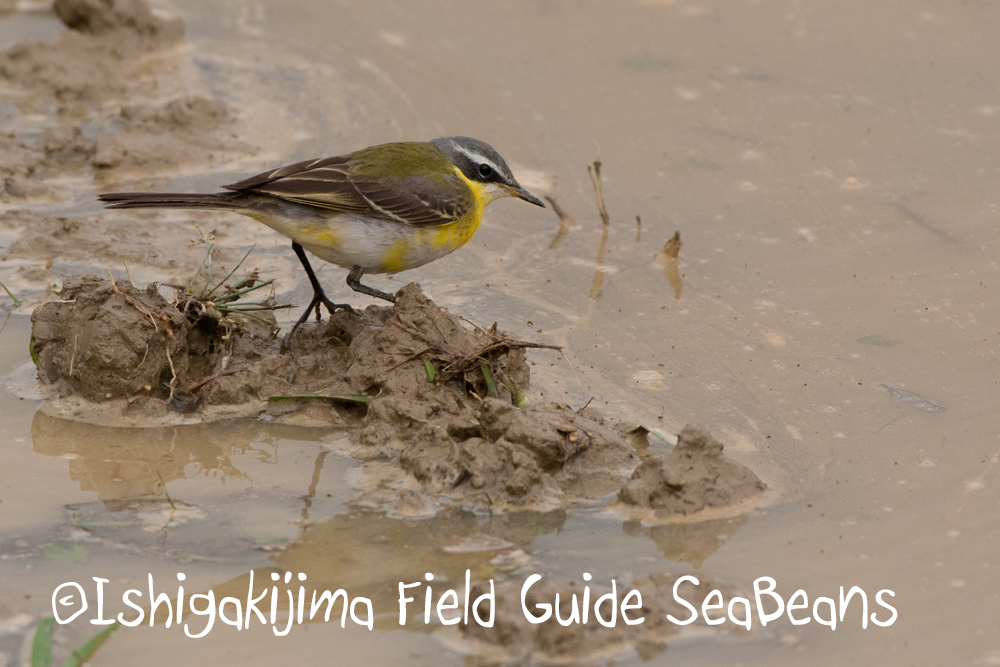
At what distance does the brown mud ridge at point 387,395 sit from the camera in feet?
16.7

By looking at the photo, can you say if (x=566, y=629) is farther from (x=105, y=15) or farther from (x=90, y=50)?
(x=105, y=15)

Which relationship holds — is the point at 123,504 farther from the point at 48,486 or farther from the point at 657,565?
the point at 657,565

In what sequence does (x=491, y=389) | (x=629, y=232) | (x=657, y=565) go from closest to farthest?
1. (x=657, y=565)
2. (x=491, y=389)
3. (x=629, y=232)

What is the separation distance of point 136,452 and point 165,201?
1.34 meters

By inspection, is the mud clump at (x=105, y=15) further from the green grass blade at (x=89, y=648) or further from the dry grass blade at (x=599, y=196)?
the green grass blade at (x=89, y=648)

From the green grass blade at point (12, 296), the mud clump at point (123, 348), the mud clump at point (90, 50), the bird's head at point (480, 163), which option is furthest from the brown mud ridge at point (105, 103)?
the bird's head at point (480, 163)

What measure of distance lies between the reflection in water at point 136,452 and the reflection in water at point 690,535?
1.98 metres

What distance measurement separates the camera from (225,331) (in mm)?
6059

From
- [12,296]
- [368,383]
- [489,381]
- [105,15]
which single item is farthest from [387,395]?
[105,15]

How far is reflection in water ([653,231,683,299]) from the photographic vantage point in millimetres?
7445

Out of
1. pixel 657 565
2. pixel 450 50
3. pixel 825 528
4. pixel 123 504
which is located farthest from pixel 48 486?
pixel 450 50

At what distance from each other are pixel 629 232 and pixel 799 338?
5.84 ft

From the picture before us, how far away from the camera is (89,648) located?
4.05 meters

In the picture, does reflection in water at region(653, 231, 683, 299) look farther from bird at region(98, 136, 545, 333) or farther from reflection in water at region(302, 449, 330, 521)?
reflection in water at region(302, 449, 330, 521)
